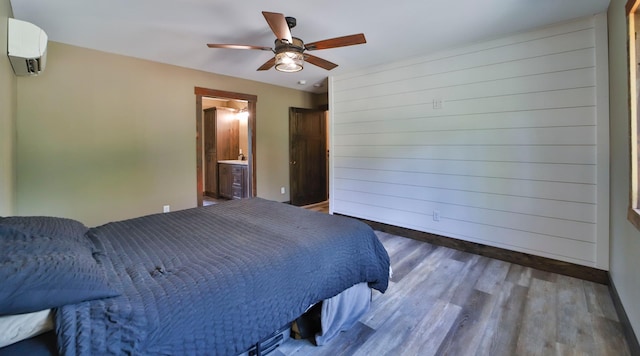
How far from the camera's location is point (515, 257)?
3051 mm

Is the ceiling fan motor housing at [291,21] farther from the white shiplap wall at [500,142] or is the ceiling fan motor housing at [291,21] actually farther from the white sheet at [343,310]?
the white sheet at [343,310]

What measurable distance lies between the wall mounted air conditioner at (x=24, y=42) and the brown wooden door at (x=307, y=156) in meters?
3.77

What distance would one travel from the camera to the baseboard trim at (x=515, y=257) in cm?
264

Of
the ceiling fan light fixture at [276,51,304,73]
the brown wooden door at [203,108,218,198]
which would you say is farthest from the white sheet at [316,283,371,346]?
the brown wooden door at [203,108,218,198]

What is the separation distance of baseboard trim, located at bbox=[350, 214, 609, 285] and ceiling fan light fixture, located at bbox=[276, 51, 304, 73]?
8.60ft

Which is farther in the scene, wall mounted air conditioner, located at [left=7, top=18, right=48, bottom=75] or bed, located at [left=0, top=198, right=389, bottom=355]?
wall mounted air conditioner, located at [left=7, top=18, right=48, bottom=75]

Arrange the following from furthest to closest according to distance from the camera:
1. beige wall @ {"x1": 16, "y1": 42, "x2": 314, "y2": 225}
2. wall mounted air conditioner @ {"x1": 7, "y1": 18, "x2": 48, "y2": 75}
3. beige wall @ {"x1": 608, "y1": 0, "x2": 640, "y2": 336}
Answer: beige wall @ {"x1": 16, "y1": 42, "x2": 314, "y2": 225} < wall mounted air conditioner @ {"x1": 7, "y1": 18, "x2": 48, "y2": 75} < beige wall @ {"x1": 608, "y1": 0, "x2": 640, "y2": 336}

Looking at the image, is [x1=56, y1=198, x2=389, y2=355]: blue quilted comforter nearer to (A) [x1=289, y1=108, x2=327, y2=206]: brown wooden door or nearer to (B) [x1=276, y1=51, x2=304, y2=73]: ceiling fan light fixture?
(B) [x1=276, y1=51, x2=304, y2=73]: ceiling fan light fixture

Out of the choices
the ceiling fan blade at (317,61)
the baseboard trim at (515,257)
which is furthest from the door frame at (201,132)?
the baseboard trim at (515,257)

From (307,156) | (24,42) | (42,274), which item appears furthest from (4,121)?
(307,156)

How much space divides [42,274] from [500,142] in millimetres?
3718

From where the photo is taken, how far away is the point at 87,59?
3357mm

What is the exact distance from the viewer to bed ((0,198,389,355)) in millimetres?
922

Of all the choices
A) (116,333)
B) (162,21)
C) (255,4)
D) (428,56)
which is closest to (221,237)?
(116,333)
